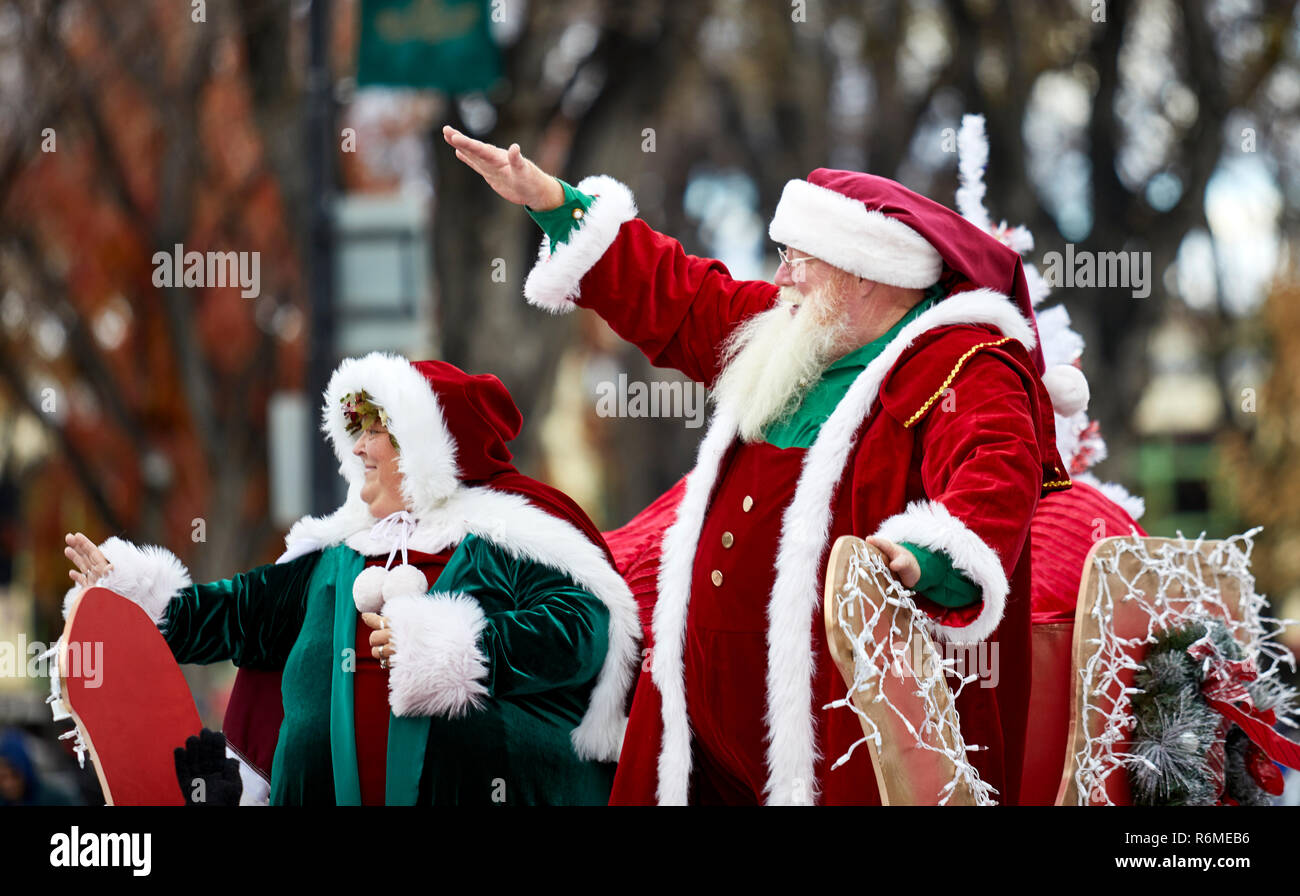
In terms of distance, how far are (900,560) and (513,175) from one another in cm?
144

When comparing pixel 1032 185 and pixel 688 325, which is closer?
pixel 688 325

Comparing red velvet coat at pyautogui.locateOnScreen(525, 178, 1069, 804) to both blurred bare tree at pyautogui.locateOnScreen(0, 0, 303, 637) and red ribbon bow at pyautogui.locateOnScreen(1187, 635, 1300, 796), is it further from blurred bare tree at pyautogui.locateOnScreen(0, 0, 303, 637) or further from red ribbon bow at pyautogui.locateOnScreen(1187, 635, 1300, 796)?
blurred bare tree at pyautogui.locateOnScreen(0, 0, 303, 637)

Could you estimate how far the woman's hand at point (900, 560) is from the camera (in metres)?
2.99

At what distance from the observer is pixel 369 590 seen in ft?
12.2

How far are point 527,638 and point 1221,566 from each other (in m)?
1.86

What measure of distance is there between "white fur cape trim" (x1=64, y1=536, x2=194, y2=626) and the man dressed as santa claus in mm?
1146

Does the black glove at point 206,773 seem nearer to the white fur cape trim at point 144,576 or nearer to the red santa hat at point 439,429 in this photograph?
the white fur cape trim at point 144,576

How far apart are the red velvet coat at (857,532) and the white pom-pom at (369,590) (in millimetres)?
675

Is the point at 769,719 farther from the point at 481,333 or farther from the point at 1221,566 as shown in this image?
the point at 481,333

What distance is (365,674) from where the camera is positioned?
12.3ft

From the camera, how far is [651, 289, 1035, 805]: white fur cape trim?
338cm

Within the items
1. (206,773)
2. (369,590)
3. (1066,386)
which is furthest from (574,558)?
(1066,386)

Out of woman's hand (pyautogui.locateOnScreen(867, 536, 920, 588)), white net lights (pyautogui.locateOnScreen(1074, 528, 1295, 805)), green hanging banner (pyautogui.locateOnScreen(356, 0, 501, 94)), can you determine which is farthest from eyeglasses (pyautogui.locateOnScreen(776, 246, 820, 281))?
green hanging banner (pyautogui.locateOnScreen(356, 0, 501, 94))
